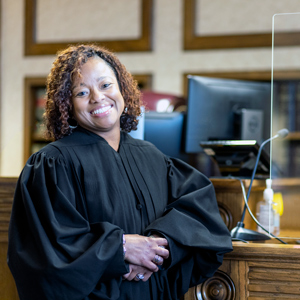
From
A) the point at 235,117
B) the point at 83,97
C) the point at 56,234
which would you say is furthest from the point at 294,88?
the point at 56,234

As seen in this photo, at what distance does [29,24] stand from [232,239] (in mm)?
4133

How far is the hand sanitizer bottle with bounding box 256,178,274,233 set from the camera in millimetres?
1828

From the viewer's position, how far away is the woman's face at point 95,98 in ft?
4.95

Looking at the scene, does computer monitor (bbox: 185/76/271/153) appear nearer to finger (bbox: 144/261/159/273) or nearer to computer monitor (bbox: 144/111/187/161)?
computer monitor (bbox: 144/111/187/161)

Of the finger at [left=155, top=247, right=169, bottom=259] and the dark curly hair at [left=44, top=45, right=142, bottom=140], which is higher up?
the dark curly hair at [left=44, top=45, right=142, bottom=140]

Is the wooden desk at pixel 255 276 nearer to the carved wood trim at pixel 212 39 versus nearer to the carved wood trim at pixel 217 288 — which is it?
the carved wood trim at pixel 217 288

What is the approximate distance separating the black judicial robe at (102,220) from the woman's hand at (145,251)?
3cm

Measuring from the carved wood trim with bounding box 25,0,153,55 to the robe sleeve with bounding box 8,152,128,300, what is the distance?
11.7 ft

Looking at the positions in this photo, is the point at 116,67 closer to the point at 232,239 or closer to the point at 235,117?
the point at 232,239

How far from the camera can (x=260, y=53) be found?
450 centimetres

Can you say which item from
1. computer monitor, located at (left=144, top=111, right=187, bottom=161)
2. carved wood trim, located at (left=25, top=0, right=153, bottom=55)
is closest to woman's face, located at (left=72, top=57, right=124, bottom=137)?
computer monitor, located at (left=144, top=111, right=187, bottom=161)

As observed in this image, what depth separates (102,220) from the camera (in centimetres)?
142

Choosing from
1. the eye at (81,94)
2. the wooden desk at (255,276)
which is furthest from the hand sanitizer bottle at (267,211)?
the eye at (81,94)

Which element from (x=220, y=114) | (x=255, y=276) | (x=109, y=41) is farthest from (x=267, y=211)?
(x=109, y=41)
